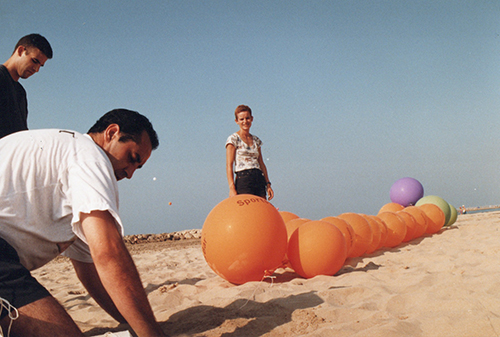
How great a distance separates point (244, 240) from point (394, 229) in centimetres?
358

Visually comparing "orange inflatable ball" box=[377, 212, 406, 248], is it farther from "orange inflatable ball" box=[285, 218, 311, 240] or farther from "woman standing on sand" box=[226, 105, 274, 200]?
"woman standing on sand" box=[226, 105, 274, 200]

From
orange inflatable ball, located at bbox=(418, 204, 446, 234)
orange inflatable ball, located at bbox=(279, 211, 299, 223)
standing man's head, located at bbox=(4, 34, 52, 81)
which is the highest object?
standing man's head, located at bbox=(4, 34, 52, 81)

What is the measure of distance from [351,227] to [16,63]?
4280 mm

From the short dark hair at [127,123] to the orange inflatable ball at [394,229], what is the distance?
192 inches

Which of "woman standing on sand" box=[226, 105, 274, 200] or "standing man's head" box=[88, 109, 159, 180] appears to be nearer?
"standing man's head" box=[88, 109, 159, 180]

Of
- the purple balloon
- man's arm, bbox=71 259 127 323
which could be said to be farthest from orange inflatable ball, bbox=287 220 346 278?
the purple balloon

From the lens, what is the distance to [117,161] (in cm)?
203

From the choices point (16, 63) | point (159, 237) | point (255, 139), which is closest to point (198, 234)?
point (159, 237)

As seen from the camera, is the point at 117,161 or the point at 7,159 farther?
the point at 117,161

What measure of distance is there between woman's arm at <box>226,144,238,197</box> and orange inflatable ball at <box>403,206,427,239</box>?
144 inches

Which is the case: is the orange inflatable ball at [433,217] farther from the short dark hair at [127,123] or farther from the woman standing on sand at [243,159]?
the short dark hair at [127,123]

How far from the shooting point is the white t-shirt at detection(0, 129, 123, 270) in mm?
1684

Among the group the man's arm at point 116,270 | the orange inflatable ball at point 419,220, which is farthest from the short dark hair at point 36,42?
the orange inflatable ball at point 419,220

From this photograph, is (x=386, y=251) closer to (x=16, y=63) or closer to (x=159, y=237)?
(x=16, y=63)
